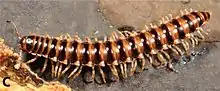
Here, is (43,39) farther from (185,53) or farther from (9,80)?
(185,53)

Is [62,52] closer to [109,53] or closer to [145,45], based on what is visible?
[109,53]

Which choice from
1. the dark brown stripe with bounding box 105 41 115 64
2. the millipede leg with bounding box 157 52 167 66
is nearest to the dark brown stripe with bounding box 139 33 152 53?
the millipede leg with bounding box 157 52 167 66

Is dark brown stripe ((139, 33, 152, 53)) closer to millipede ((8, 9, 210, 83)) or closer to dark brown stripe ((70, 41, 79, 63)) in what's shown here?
millipede ((8, 9, 210, 83))

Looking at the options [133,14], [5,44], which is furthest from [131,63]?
[5,44]

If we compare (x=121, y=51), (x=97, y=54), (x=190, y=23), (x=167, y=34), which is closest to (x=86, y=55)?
(x=97, y=54)

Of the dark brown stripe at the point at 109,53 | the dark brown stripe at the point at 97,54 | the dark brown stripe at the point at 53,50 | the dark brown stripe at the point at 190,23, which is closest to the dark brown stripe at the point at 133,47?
the dark brown stripe at the point at 109,53

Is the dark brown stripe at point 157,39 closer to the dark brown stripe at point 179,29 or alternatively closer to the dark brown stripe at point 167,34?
the dark brown stripe at point 167,34
